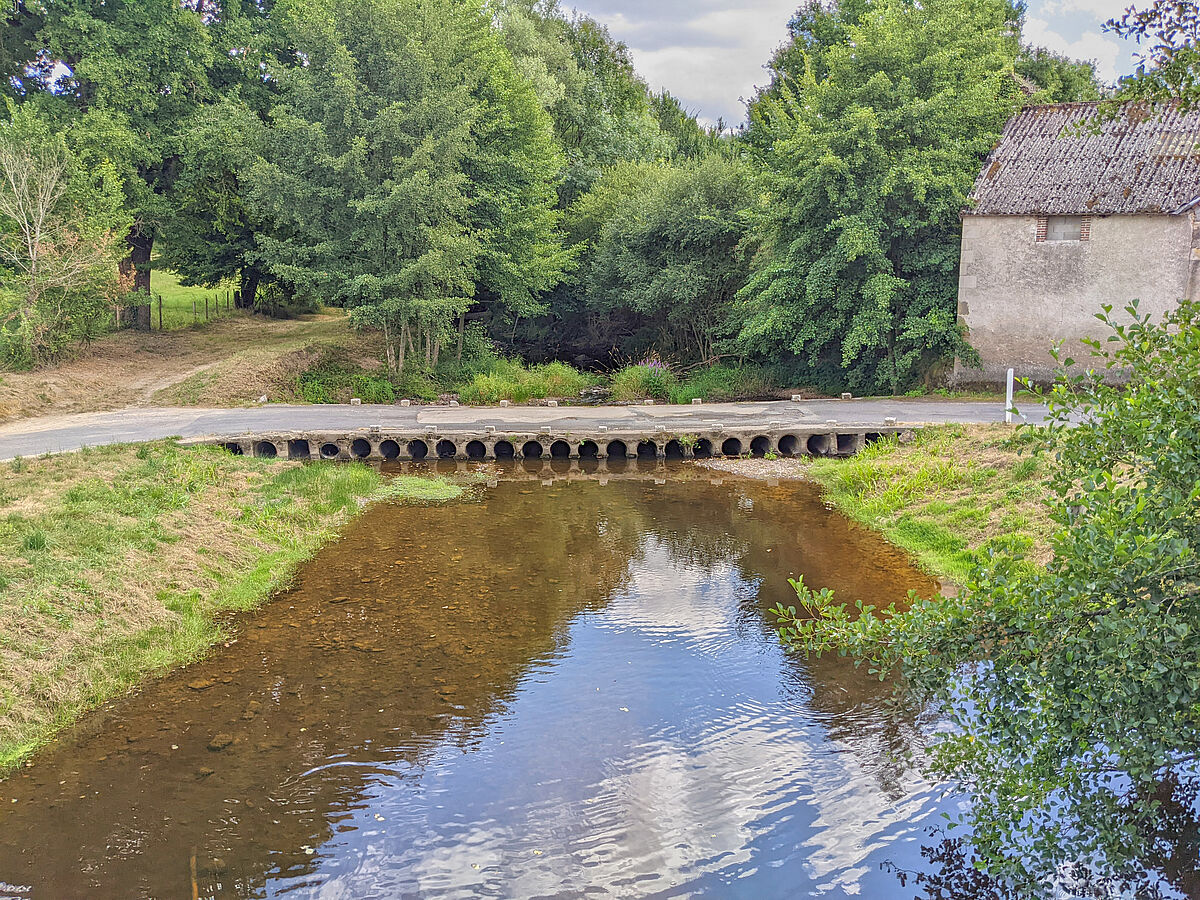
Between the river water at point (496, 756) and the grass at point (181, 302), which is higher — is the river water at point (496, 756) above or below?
below

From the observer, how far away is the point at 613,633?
12.7 meters

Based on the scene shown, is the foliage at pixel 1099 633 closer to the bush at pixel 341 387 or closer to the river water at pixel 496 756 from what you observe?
the river water at pixel 496 756

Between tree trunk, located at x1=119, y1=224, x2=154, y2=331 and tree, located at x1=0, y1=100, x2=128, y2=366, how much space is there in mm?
5132

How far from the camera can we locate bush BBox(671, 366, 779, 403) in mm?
28859

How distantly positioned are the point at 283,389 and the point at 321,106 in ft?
26.5

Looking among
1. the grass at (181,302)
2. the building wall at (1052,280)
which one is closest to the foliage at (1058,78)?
the building wall at (1052,280)

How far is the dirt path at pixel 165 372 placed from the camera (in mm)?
24953

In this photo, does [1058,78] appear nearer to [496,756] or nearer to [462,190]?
[462,190]

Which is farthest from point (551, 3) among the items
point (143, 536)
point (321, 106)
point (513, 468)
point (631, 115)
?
point (143, 536)

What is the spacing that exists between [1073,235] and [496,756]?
883 inches

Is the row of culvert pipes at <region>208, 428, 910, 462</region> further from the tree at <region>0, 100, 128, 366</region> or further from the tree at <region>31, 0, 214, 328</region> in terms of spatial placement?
the tree at <region>31, 0, 214, 328</region>

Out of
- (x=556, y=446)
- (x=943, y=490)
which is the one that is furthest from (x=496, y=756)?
(x=556, y=446)

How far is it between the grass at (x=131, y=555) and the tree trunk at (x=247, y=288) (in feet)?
62.4

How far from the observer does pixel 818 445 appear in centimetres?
2338
